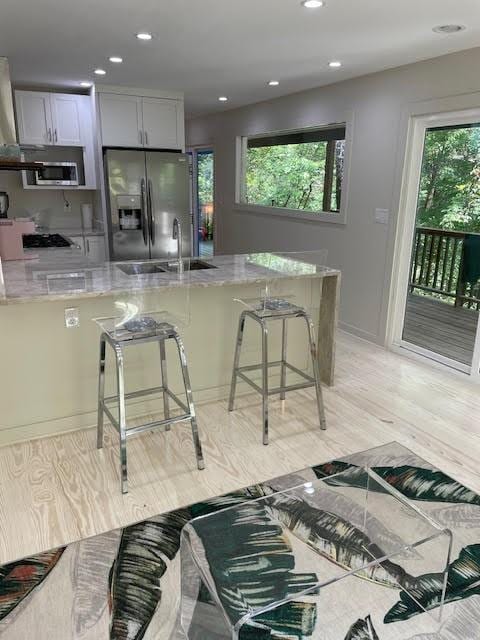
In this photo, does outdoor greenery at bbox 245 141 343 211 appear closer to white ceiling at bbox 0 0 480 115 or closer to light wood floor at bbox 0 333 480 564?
white ceiling at bbox 0 0 480 115

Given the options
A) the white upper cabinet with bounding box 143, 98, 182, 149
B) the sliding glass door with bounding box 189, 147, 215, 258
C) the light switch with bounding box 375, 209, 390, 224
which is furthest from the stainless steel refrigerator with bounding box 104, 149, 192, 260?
the light switch with bounding box 375, 209, 390, 224

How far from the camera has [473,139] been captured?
3570mm

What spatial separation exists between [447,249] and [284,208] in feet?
7.42

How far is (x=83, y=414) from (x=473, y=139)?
3478 millimetres

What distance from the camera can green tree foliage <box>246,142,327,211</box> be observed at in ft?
17.1

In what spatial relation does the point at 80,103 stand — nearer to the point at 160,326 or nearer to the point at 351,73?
the point at 351,73

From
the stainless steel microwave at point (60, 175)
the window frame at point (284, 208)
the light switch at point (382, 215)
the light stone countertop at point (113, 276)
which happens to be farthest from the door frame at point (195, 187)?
the light stone countertop at point (113, 276)

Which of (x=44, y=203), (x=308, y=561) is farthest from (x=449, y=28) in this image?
(x=44, y=203)

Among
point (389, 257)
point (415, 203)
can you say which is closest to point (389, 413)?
point (389, 257)

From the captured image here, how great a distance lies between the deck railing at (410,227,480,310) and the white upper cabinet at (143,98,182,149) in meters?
3.01

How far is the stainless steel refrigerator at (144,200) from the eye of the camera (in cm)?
509

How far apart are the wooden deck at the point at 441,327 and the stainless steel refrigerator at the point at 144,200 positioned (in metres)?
2.66

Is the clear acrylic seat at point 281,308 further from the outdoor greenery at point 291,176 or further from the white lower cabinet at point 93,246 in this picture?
the white lower cabinet at point 93,246

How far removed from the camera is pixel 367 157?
4.39 metres
